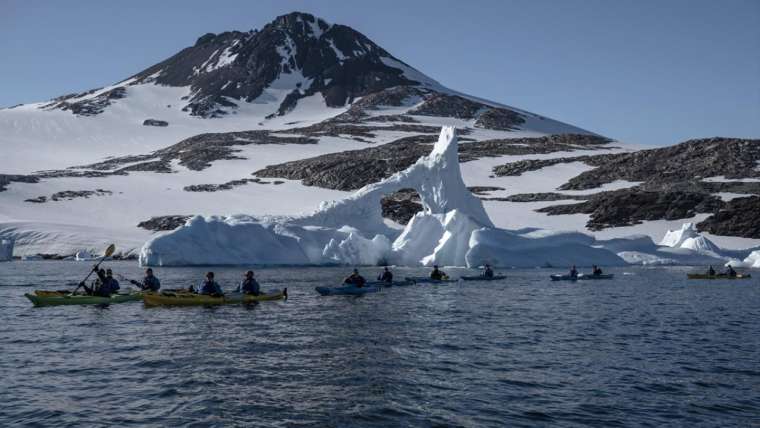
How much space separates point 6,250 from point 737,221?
82905mm

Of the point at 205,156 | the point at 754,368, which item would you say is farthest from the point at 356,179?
the point at 754,368

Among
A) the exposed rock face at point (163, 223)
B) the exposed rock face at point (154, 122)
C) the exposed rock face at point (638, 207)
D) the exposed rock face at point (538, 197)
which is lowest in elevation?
the exposed rock face at point (163, 223)

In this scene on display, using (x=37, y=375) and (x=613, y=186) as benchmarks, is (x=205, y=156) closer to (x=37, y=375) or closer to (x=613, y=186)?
(x=613, y=186)

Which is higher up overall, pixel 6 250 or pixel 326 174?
pixel 326 174

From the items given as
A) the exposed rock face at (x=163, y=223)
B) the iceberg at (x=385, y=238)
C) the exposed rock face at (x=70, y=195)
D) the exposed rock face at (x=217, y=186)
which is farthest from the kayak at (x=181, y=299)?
the exposed rock face at (x=217, y=186)

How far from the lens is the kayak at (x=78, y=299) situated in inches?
1305

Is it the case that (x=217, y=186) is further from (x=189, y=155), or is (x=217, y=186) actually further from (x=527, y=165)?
(x=527, y=165)

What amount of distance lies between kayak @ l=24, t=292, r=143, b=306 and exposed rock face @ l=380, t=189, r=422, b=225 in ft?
193

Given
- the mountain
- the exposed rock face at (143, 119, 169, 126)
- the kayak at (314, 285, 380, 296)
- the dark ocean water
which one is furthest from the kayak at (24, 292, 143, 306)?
→ the exposed rock face at (143, 119, 169, 126)

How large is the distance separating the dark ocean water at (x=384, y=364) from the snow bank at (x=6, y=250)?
146 ft

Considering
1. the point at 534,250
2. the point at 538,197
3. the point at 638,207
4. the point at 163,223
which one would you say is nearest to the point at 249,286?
the point at 534,250

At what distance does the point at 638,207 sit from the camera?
89.8m

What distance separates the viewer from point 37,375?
1823 cm

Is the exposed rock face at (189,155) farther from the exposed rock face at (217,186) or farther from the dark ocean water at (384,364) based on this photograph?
the dark ocean water at (384,364)
